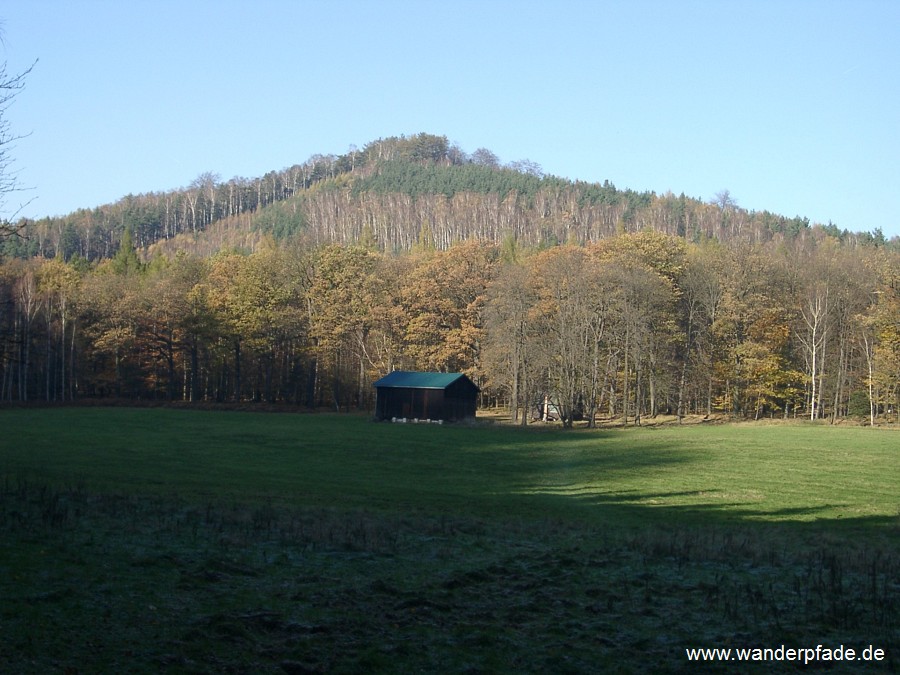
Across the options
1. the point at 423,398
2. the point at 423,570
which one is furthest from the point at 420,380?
the point at 423,570

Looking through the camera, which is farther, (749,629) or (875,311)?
(875,311)

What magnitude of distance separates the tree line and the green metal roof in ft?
13.6

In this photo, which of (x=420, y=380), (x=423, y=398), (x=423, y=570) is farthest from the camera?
(x=420, y=380)

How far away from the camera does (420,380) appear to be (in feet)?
225

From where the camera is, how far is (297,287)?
8569 cm

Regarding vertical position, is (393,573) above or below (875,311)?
below

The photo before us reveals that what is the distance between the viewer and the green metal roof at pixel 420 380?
222 feet

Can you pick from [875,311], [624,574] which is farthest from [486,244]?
[624,574]

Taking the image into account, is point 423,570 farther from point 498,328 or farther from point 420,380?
point 498,328

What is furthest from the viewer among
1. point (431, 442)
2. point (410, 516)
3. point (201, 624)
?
point (431, 442)

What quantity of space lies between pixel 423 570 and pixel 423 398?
55.0 meters

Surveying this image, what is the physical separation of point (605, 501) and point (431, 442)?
22989 mm

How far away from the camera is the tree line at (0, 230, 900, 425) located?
67875 millimetres

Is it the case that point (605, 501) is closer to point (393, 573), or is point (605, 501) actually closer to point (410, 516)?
point (410, 516)
